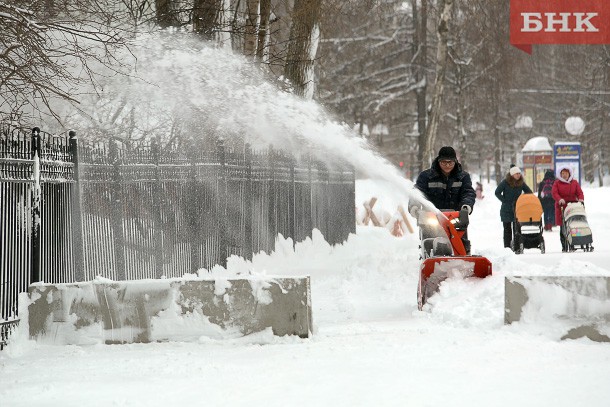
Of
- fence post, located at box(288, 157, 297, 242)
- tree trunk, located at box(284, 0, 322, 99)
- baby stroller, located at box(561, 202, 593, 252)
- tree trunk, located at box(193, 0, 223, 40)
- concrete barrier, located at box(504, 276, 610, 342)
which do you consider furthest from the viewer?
tree trunk, located at box(284, 0, 322, 99)

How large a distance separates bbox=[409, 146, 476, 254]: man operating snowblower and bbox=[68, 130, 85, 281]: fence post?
12.5 ft

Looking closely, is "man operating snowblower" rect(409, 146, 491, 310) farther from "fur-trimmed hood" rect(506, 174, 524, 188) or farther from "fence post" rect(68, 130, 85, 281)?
"fur-trimmed hood" rect(506, 174, 524, 188)

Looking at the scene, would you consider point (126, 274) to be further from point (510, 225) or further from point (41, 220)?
point (510, 225)

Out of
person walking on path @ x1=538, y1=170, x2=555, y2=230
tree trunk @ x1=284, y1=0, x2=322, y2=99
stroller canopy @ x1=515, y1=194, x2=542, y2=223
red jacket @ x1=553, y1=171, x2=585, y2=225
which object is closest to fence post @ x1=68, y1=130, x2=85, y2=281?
tree trunk @ x1=284, y1=0, x2=322, y2=99

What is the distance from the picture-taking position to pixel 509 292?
8.52 metres

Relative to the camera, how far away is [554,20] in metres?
24.8

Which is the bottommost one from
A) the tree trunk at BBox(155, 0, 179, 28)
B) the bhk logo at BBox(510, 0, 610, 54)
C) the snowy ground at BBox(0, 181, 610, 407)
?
the snowy ground at BBox(0, 181, 610, 407)

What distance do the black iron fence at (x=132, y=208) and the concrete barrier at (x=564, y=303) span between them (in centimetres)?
432

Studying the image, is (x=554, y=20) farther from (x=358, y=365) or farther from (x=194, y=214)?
(x=358, y=365)

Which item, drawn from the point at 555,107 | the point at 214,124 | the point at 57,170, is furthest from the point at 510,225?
the point at 555,107

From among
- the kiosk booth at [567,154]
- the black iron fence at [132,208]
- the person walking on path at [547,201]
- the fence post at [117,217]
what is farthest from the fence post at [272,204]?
the kiosk booth at [567,154]

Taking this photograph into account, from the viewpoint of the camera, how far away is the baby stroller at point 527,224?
1753 cm

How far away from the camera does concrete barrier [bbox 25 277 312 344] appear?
8.48 m

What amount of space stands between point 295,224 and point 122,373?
10817 millimetres
